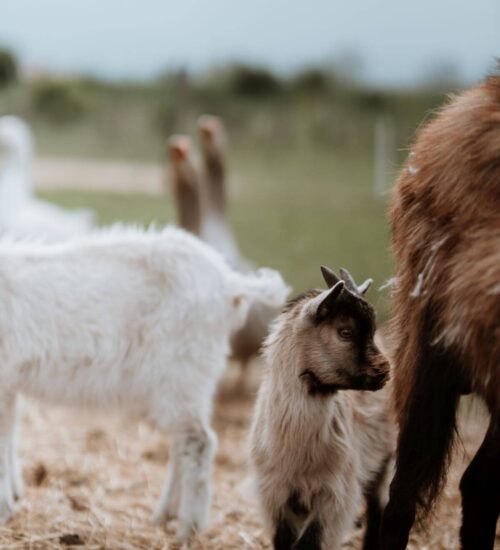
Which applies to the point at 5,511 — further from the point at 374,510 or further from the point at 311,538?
→ the point at 374,510

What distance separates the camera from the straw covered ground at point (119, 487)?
14.2ft

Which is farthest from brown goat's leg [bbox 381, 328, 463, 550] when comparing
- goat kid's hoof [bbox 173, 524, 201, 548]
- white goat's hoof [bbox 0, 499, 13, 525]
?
white goat's hoof [bbox 0, 499, 13, 525]

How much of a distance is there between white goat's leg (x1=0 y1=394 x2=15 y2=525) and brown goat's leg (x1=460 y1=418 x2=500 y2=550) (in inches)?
84.0

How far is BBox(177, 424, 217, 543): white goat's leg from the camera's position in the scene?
4.49m

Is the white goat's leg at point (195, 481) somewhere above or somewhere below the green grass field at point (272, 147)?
below

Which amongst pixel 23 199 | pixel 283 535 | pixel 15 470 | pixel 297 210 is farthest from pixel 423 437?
pixel 23 199

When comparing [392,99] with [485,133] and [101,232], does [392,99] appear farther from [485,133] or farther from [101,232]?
[485,133]

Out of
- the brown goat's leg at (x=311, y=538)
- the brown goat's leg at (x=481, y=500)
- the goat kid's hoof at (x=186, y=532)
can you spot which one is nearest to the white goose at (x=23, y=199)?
the goat kid's hoof at (x=186, y=532)

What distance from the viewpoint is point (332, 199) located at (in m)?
8.40

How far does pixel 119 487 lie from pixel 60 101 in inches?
209

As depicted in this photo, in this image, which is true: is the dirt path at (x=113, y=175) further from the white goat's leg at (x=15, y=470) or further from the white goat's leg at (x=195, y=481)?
the white goat's leg at (x=195, y=481)

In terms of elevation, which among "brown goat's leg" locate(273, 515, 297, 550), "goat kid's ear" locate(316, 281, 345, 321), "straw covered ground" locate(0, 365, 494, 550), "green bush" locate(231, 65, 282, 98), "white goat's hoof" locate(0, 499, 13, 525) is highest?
"green bush" locate(231, 65, 282, 98)

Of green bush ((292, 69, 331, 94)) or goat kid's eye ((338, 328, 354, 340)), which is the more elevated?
green bush ((292, 69, 331, 94))

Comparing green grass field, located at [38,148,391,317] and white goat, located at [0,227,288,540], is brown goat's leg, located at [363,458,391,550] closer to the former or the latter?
white goat, located at [0,227,288,540]
